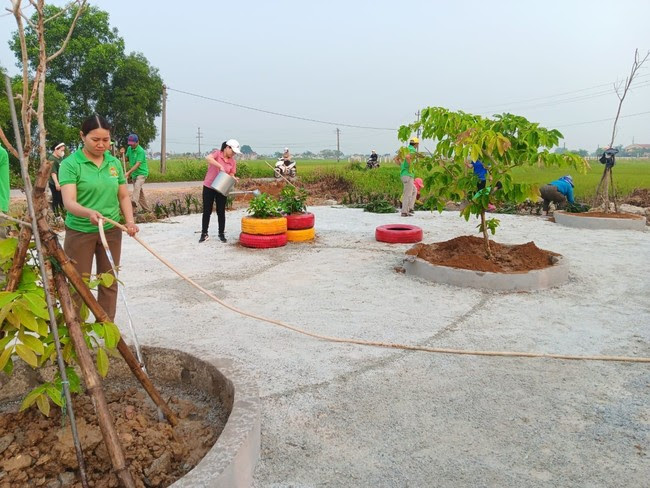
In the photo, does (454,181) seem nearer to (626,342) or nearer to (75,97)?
(626,342)

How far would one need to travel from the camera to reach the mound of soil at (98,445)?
2229 millimetres

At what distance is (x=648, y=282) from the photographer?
6.30 metres

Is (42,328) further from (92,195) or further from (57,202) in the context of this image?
(57,202)

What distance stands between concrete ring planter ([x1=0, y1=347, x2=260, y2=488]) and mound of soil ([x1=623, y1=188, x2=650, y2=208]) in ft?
53.3

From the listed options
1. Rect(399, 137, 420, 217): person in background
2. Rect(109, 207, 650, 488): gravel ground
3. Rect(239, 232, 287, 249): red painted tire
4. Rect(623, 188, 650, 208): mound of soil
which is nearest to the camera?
Rect(109, 207, 650, 488): gravel ground

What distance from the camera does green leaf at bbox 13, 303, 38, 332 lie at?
1979mm

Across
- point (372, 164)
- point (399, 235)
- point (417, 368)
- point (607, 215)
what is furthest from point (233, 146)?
point (372, 164)

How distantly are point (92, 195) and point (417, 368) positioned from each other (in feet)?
8.75

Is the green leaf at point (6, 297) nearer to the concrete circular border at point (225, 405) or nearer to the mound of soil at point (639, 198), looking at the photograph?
the concrete circular border at point (225, 405)

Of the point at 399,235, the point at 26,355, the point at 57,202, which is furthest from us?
the point at 57,202

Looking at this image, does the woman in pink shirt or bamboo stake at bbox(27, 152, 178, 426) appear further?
the woman in pink shirt

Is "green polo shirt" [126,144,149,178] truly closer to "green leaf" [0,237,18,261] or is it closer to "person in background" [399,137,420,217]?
"person in background" [399,137,420,217]

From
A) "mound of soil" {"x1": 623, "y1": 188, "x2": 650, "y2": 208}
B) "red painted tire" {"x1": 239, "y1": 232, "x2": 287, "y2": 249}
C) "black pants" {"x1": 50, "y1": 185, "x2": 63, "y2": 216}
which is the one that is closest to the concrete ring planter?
"red painted tire" {"x1": 239, "y1": 232, "x2": 287, "y2": 249}

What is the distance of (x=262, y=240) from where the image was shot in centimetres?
822
